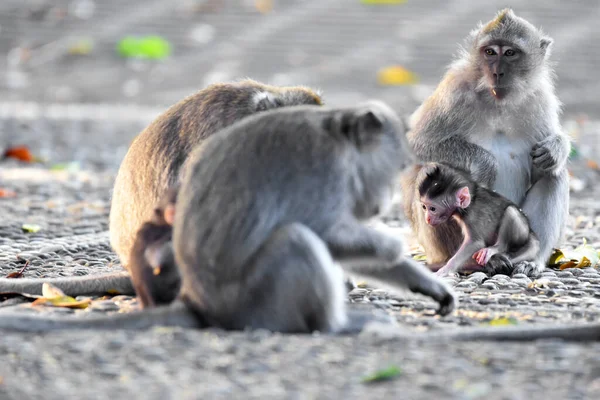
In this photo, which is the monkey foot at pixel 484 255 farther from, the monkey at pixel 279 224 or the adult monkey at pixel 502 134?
the monkey at pixel 279 224

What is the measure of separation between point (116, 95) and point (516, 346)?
39.2ft

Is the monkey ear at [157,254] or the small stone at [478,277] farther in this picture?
the small stone at [478,277]

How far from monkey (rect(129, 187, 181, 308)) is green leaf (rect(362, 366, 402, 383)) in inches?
54.5

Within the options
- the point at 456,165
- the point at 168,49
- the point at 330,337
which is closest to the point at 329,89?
the point at 168,49

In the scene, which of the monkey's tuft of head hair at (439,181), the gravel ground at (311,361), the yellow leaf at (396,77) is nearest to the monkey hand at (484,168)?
the monkey's tuft of head hair at (439,181)

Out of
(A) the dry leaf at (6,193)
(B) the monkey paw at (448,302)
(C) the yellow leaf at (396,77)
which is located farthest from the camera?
(C) the yellow leaf at (396,77)

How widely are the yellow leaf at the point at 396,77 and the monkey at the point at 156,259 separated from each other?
11167 mm

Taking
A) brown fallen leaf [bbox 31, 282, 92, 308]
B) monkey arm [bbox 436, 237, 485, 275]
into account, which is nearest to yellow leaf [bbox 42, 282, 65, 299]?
brown fallen leaf [bbox 31, 282, 92, 308]

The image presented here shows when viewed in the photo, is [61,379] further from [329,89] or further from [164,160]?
[329,89]

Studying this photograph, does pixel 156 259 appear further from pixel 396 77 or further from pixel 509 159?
pixel 396 77

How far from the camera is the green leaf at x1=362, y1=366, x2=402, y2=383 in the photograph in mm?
3555

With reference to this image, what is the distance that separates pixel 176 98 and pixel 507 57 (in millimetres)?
8400

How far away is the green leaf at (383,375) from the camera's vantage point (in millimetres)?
3555

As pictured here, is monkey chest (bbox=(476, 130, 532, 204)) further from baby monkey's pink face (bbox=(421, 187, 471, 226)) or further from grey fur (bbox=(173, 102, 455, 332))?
grey fur (bbox=(173, 102, 455, 332))
